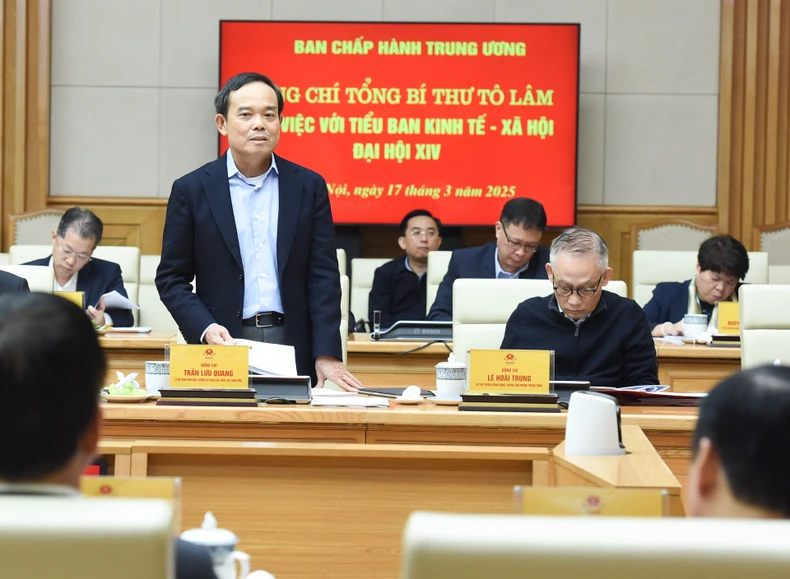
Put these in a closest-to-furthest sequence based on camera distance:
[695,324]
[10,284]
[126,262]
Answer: [10,284], [695,324], [126,262]

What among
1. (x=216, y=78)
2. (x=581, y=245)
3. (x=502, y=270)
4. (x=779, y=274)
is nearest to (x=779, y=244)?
(x=779, y=274)

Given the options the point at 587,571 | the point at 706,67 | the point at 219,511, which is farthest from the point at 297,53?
the point at 587,571

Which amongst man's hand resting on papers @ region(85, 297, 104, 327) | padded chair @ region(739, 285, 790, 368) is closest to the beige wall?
man's hand resting on papers @ region(85, 297, 104, 327)

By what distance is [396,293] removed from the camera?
19.2ft

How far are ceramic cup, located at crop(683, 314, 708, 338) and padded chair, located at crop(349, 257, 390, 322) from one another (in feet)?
6.43

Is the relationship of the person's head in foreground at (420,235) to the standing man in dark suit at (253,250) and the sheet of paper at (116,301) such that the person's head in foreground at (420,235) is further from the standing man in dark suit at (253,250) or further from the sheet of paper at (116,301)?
the standing man in dark suit at (253,250)

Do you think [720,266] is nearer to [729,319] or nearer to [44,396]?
[729,319]

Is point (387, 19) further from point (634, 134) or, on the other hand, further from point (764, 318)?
point (764, 318)

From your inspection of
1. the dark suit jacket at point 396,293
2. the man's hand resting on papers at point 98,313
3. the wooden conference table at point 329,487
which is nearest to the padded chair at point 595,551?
the wooden conference table at point 329,487

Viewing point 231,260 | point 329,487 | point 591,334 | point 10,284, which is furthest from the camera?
point 591,334

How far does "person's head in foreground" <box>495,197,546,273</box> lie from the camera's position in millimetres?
4531

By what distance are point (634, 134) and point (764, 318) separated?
3.74 metres

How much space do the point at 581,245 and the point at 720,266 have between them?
187 centimetres

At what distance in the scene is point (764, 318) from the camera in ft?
11.3
